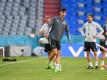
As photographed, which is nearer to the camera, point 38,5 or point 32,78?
point 32,78

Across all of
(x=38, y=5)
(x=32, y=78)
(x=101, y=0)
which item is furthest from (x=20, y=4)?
(x=32, y=78)

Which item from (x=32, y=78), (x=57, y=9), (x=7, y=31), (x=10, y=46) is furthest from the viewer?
(x=57, y=9)

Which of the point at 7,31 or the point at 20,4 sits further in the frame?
the point at 20,4

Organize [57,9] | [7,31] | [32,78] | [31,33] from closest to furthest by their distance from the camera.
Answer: [32,78] < [31,33] < [7,31] < [57,9]

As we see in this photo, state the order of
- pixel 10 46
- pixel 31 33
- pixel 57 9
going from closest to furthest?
pixel 10 46 → pixel 31 33 → pixel 57 9

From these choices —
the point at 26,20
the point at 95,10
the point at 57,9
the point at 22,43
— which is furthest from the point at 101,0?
the point at 22,43

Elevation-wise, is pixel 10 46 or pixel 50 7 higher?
pixel 50 7

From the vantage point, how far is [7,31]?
34.4 meters

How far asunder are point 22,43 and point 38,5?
6014 millimetres

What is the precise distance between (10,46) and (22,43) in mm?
1503

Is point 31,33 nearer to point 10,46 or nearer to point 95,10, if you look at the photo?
point 10,46

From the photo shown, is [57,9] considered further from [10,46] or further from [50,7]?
[10,46]

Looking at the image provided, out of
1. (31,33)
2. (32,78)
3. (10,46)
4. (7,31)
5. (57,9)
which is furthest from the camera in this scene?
(57,9)

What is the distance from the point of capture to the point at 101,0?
3756 centimetres
